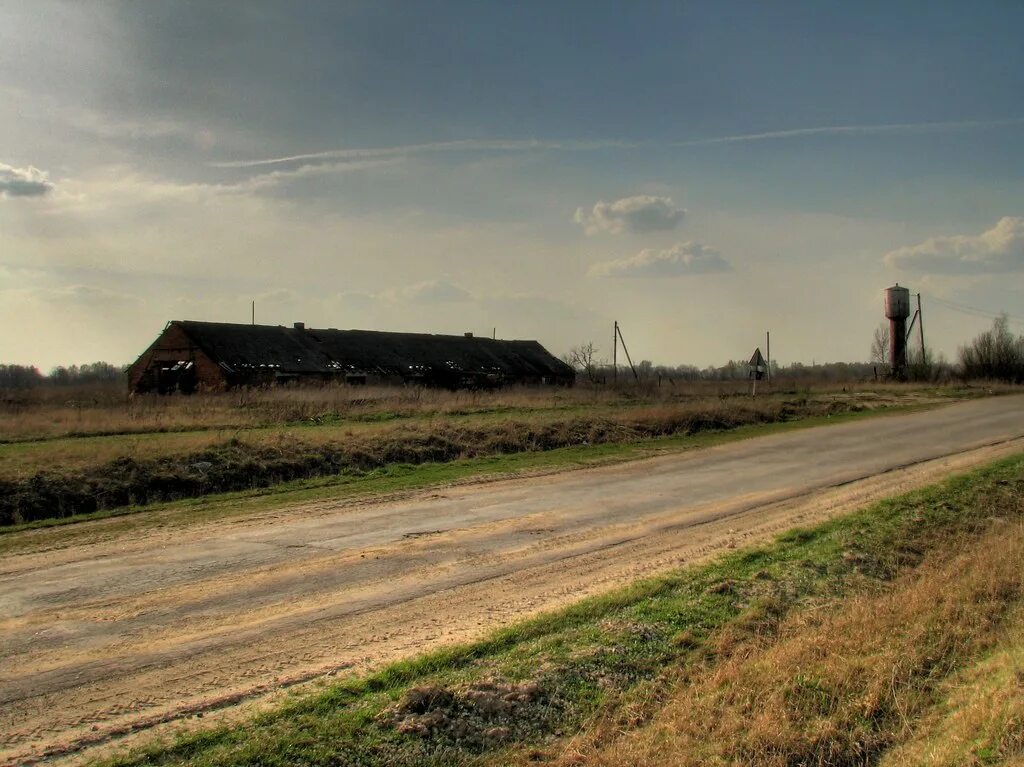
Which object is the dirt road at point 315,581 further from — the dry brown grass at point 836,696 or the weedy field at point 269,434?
the weedy field at point 269,434

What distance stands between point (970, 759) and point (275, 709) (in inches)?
185

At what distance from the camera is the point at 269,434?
67.4 feet

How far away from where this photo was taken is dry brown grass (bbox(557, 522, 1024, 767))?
5.81 m

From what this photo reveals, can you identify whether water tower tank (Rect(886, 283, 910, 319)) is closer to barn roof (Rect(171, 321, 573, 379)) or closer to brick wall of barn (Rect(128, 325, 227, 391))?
barn roof (Rect(171, 321, 573, 379))

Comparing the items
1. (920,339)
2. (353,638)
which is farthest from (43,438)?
(920,339)

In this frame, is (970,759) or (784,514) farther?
(784,514)

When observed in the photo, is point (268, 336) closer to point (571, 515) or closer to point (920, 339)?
point (571, 515)

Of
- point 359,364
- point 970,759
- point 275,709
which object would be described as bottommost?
point 970,759

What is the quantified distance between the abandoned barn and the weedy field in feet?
30.6

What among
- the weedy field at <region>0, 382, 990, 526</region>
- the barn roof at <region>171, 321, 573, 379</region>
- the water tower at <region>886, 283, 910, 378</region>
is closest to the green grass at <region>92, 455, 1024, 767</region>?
the weedy field at <region>0, 382, 990, 526</region>

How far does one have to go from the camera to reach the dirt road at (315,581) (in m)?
6.20

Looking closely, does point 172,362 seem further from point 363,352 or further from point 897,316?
point 897,316

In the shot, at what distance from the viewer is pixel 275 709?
5.80 m

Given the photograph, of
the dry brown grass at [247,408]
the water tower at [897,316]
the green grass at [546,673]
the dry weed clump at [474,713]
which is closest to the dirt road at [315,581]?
the green grass at [546,673]
